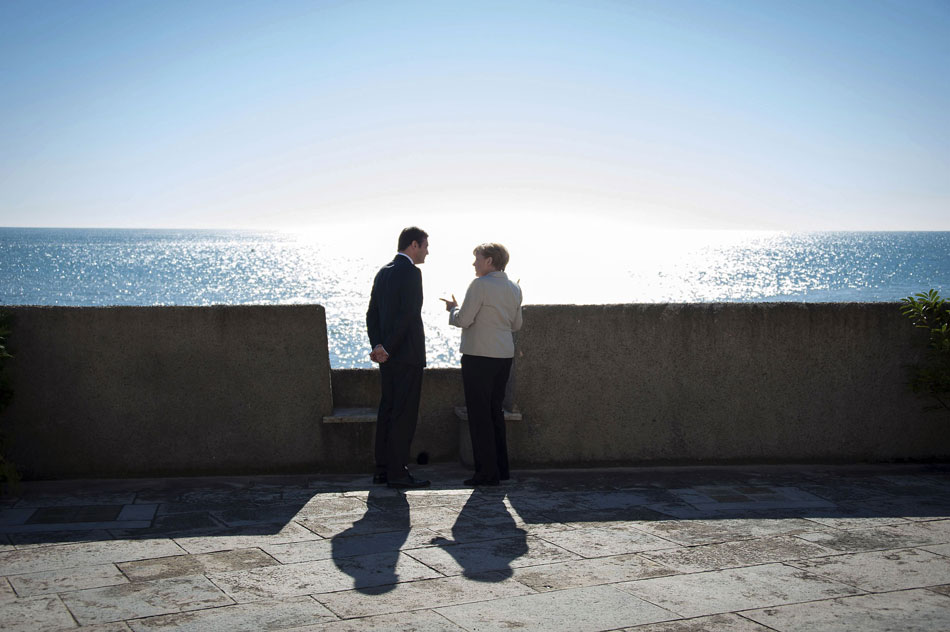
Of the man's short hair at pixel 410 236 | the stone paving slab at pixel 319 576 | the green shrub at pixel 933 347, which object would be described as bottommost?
the stone paving slab at pixel 319 576

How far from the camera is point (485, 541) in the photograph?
14.9 ft

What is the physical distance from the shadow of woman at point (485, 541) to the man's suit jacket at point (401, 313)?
1.07 m

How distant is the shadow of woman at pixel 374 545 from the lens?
3.94 meters

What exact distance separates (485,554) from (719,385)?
9.67ft

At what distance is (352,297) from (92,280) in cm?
2775

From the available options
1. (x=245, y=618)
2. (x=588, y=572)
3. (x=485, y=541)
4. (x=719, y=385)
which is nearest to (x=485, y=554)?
(x=485, y=541)

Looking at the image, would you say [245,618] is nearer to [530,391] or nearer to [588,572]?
[588,572]

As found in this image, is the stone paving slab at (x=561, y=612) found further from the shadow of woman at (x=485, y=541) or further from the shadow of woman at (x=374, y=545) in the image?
the shadow of woman at (x=374, y=545)

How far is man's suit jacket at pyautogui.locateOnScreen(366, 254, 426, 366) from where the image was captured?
5.87 m

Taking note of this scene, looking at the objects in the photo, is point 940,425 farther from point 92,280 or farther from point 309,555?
point 92,280

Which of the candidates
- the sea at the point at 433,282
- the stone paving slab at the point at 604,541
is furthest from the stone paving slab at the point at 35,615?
the sea at the point at 433,282

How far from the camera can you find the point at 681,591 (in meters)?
3.80

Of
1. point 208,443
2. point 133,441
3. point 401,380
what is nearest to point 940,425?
point 401,380

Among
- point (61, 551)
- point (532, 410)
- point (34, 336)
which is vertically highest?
point (34, 336)
